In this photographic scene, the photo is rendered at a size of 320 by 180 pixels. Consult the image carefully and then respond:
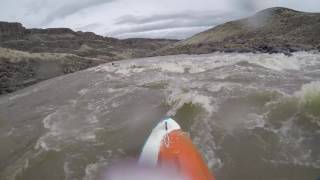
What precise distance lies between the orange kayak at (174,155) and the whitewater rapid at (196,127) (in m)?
2.91

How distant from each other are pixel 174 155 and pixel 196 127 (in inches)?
271

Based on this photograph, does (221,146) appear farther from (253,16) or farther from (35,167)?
(253,16)

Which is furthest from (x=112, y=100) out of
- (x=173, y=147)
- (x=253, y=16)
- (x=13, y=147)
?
(x=253, y=16)

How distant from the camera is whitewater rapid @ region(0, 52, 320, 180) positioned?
49.3 feet

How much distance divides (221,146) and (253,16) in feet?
505

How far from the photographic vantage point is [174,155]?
36.2 feet

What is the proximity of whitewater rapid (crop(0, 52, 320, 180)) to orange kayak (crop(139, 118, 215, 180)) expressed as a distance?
2907mm

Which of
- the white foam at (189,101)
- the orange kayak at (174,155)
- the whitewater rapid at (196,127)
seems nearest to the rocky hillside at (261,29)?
the whitewater rapid at (196,127)

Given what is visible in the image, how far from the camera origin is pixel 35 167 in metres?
16.4

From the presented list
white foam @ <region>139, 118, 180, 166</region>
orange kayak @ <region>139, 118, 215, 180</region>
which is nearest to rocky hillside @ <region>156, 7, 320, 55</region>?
white foam @ <region>139, 118, 180, 166</region>

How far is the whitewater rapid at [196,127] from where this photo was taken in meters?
15.0

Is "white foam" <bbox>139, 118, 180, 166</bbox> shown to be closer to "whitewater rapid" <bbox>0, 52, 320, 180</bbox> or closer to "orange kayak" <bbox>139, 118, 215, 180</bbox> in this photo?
"orange kayak" <bbox>139, 118, 215, 180</bbox>

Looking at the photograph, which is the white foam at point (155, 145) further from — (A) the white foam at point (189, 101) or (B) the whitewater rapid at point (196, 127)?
(A) the white foam at point (189, 101)

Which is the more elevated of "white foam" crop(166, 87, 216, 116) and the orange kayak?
the orange kayak
